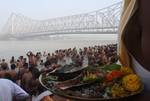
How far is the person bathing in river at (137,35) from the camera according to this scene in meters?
0.65

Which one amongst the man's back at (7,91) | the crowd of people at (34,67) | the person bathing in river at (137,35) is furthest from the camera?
the man's back at (7,91)

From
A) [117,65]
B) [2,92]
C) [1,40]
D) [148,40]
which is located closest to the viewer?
[148,40]

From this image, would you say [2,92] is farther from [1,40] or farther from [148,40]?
[1,40]

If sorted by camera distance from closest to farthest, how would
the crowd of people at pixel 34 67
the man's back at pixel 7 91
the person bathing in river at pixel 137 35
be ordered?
the person bathing in river at pixel 137 35
the crowd of people at pixel 34 67
the man's back at pixel 7 91

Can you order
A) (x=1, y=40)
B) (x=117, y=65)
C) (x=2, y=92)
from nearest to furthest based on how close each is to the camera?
(x=117, y=65) → (x=2, y=92) → (x=1, y=40)

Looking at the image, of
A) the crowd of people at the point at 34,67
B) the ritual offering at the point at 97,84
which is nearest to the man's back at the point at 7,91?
the crowd of people at the point at 34,67

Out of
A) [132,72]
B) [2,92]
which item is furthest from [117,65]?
[2,92]

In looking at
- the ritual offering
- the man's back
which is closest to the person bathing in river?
the ritual offering

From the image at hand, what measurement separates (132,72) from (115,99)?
7 cm

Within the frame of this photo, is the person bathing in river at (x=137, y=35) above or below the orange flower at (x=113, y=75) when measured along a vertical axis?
above

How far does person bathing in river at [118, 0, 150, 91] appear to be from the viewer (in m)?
0.65

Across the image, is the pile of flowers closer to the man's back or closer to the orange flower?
the orange flower

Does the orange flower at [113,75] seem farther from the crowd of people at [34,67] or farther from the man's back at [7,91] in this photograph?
the man's back at [7,91]

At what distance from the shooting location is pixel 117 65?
75 centimetres
